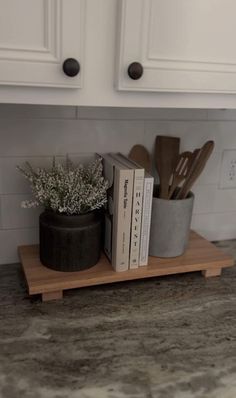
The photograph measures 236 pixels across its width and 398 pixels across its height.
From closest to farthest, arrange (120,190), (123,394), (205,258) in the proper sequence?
(123,394) → (120,190) → (205,258)

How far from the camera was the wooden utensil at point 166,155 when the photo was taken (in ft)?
3.41

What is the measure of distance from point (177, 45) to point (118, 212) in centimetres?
38

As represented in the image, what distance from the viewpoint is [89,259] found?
92cm

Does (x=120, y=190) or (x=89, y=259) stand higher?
(x=120, y=190)

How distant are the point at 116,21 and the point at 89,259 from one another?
53 cm

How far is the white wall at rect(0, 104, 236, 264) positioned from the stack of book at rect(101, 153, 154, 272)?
0.36ft

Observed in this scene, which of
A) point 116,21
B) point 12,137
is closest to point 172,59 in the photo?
point 116,21

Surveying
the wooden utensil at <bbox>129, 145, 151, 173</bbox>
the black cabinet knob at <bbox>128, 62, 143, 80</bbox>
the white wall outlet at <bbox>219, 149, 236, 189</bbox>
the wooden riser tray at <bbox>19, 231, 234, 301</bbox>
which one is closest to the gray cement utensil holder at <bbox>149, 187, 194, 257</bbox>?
the wooden riser tray at <bbox>19, 231, 234, 301</bbox>

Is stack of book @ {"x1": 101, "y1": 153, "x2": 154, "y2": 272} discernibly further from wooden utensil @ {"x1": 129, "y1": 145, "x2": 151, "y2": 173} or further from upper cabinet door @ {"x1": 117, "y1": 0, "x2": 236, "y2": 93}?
upper cabinet door @ {"x1": 117, "y1": 0, "x2": 236, "y2": 93}

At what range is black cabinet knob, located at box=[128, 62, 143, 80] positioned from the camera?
0.68 m

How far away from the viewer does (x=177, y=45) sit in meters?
0.71

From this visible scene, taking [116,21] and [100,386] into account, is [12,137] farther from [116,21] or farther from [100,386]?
[100,386]

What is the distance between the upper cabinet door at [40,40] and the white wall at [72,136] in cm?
31

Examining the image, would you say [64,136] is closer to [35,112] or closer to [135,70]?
[35,112]
